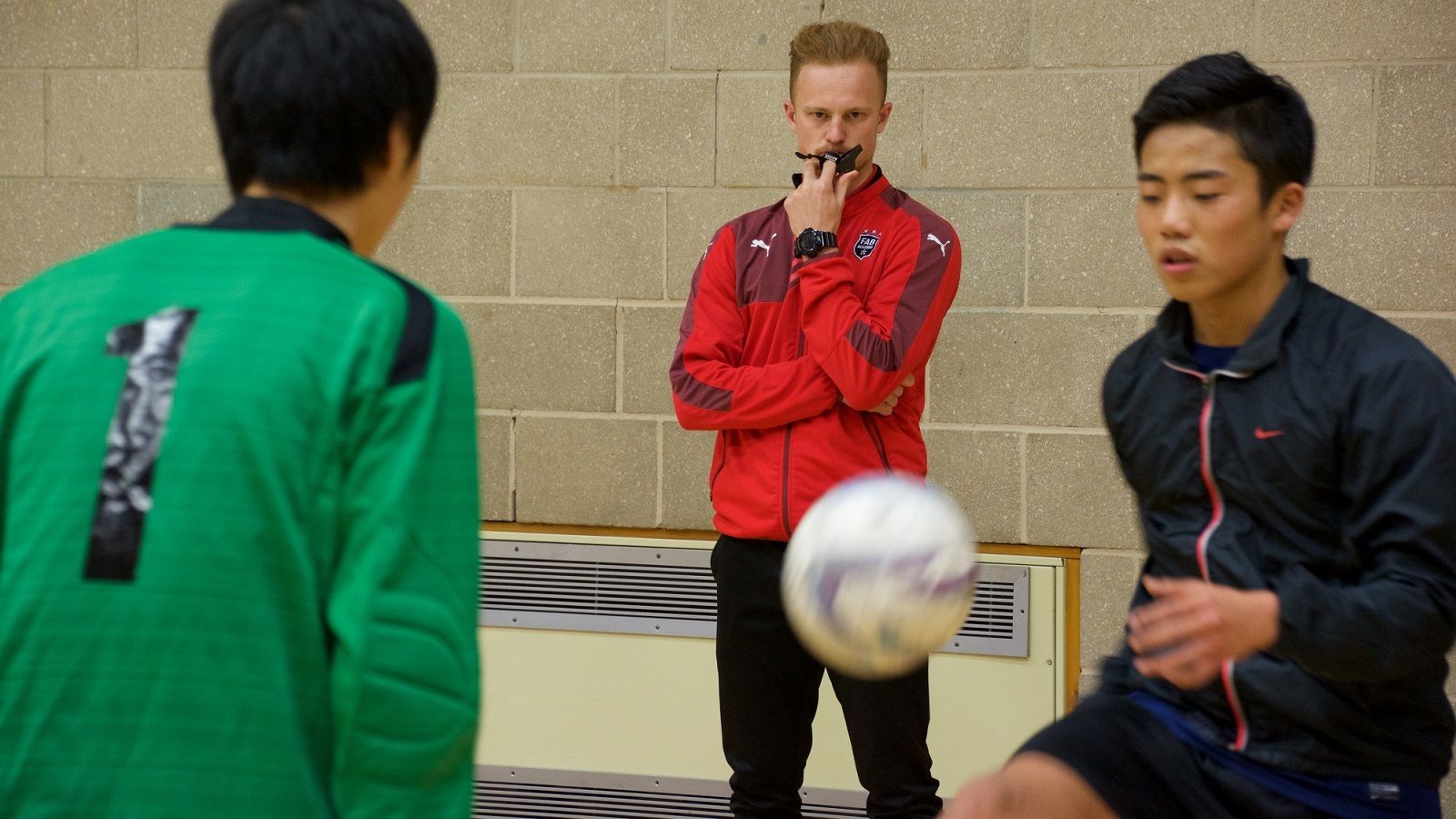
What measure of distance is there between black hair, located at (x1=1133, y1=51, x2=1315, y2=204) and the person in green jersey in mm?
1188

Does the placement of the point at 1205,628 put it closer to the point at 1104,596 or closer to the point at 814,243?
the point at 814,243

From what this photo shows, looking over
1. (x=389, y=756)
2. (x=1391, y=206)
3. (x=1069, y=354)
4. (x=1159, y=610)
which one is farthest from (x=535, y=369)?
(x=389, y=756)

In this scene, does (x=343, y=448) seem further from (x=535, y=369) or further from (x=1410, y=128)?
(x=1410, y=128)

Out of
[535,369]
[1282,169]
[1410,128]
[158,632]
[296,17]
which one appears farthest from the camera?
[535,369]

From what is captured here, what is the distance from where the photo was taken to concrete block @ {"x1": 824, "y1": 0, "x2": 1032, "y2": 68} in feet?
12.6

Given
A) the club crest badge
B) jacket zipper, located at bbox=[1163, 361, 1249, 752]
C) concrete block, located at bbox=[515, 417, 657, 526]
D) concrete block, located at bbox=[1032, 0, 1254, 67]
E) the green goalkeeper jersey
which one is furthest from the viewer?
concrete block, located at bbox=[515, 417, 657, 526]

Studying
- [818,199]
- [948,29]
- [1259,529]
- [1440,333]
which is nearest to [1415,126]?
[1440,333]

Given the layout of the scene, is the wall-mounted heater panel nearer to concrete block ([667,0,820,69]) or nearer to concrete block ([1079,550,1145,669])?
concrete block ([1079,550,1145,669])

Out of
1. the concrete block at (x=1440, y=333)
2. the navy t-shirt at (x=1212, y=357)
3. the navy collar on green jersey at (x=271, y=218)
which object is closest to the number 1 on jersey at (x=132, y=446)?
the navy collar on green jersey at (x=271, y=218)

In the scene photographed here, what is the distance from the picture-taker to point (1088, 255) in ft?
12.5

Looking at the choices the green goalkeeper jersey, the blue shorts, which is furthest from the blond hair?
the green goalkeeper jersey

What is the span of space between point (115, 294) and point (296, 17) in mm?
321

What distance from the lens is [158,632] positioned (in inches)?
50.9

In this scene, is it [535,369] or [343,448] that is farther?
[535,369]
